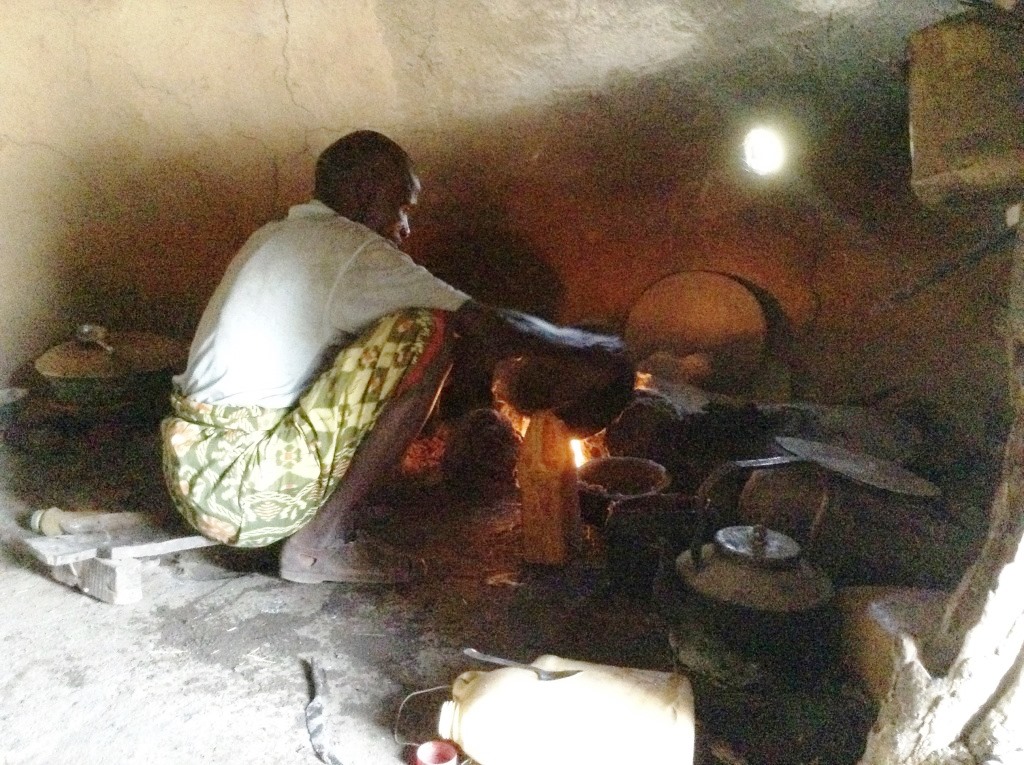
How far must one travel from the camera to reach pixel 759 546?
176 cm

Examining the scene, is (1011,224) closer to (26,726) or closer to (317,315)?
(317,315)

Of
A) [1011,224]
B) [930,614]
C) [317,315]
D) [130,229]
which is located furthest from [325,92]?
[930,614]

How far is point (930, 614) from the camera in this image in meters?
1.66

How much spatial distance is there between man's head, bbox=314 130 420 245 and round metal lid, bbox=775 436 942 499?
1346 mm

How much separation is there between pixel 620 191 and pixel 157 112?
76.3 inches

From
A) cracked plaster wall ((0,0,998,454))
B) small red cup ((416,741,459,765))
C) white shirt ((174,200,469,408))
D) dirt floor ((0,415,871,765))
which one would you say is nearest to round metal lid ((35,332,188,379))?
cracked plaster wall ((0,0,998,454))

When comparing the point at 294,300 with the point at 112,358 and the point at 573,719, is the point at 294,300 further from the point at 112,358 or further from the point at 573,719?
the point at 112,358

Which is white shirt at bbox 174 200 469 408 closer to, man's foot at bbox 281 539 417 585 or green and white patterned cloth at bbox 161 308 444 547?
green and white patterned cloth at bbox 161 308 444 547

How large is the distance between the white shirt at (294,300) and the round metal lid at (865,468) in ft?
3.52

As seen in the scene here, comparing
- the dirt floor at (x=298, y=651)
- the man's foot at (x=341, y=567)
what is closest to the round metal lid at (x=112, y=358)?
the dirt floor at (x=298, y=651)

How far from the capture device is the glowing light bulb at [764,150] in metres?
2.98

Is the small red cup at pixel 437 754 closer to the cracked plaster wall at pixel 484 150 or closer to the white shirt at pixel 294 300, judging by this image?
the white shirt at pixel 294 300

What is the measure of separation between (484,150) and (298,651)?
216cm

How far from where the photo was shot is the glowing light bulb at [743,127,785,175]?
2.98 metres
